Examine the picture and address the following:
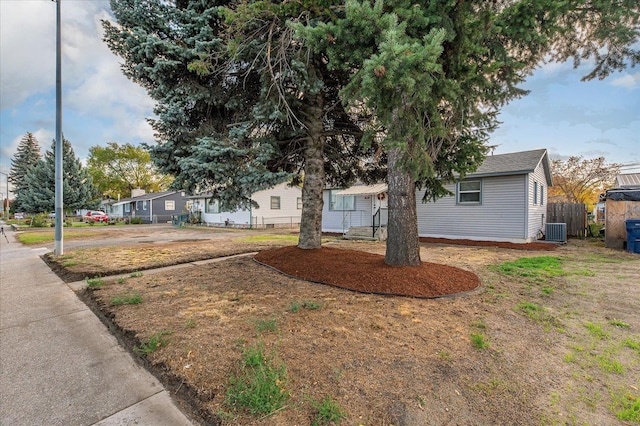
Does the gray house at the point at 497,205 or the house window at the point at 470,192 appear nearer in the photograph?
the gray house at the point at 497,205

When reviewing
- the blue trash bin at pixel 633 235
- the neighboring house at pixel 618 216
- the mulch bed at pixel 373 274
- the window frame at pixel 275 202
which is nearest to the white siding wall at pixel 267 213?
the window frame at pixel 275 202

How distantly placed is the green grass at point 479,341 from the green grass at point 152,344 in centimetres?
328

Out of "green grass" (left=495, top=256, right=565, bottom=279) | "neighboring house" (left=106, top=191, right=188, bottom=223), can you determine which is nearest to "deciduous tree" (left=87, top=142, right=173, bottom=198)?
"neighboring house" (left=106, top=191, right=188, bottom=223)

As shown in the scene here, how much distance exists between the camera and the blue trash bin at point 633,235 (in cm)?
955

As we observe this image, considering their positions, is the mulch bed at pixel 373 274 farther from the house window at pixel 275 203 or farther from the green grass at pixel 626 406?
the house window at pixel 275 203

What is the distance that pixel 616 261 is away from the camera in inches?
309

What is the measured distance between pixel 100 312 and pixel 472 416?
4805 millimetres

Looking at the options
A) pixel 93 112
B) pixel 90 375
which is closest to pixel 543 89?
pixel 90 375

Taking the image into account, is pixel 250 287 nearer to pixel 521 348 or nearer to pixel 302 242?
pixel 302 242

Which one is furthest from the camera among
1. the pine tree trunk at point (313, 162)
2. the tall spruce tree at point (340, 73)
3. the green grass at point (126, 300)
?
the pine tree trunk at point (313, 162)

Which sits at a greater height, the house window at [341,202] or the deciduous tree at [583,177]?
the deciduous tree at [583,177]

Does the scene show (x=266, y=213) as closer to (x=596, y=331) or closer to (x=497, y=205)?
(x=497, y=205)

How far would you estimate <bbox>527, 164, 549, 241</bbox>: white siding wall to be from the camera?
11750mm

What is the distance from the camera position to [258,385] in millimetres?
2146
